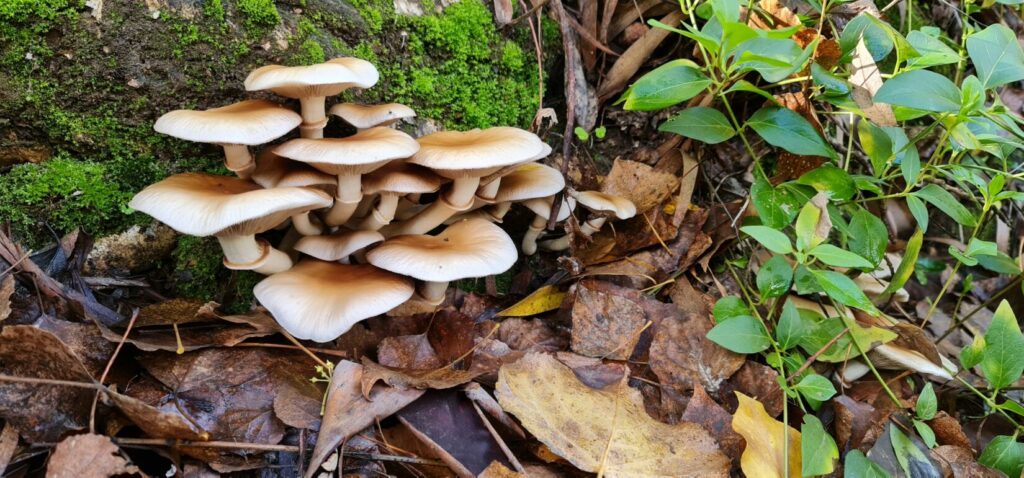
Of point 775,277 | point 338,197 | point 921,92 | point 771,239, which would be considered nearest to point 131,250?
point 338,197

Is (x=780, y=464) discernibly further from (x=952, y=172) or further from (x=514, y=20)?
(x=514, y=20)

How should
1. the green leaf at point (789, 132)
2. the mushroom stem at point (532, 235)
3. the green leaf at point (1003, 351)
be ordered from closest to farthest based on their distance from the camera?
the green leaf at point (1003, 351)
the green leaf at point (789, 132)
the mushroom stem at point (532, 235)

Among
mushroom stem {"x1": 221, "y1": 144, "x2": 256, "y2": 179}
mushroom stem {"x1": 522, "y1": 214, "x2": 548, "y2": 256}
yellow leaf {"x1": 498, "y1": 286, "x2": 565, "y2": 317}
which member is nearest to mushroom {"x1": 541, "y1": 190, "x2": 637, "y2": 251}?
mushroom stem {"x1": 522, "y1": 214, "x2": 548, "y2": 256}

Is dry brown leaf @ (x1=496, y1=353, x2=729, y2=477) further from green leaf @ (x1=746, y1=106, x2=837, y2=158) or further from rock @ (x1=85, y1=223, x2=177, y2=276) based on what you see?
rock @ (x1=85, y1=223, x2=177, y2=276)

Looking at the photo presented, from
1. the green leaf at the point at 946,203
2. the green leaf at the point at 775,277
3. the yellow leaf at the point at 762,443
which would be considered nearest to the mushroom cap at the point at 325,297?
the yellow leaf at the point at 762,443

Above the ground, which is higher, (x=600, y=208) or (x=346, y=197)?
(x=346, y=197)

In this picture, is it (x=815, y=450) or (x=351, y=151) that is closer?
(x=815, y=450)

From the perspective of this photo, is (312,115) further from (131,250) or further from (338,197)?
(131,250)

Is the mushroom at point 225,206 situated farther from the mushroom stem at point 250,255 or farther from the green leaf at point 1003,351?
the green leaf at point 1003,351
